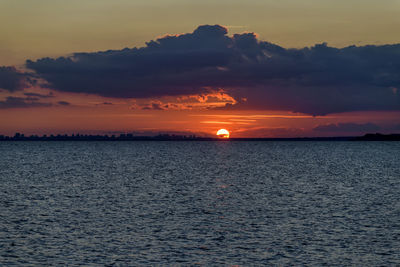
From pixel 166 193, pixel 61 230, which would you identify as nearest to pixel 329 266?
pixel 61 230

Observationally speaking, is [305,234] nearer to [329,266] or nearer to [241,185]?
[329,266]

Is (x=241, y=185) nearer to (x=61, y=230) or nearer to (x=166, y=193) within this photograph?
(x=166, y=193)

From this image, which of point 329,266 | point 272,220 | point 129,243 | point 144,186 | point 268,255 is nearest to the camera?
point 329,266

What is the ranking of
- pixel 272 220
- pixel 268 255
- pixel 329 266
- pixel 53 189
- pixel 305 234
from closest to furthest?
pixel 329 266, pixel 268 255, pixel 305 234, pixel 272 220, pixel 53 189

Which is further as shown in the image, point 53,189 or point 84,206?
point 53,189

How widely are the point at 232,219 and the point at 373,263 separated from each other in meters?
15.6

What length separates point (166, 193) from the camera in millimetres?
60562

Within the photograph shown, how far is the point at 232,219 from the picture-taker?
40906 millimetres

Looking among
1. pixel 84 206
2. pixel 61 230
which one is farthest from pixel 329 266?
pixel 84 206

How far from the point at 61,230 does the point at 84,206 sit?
42.7 feet

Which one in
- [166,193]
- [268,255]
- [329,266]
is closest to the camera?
[329,266]

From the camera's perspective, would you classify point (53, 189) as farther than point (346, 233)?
Yes

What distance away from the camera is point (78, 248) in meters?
30.4

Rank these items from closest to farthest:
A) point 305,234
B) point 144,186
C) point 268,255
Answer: point 268,255 < point 305,234 < point 144,186
